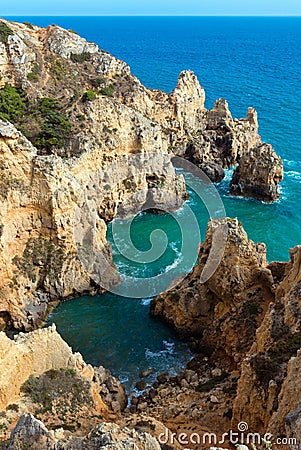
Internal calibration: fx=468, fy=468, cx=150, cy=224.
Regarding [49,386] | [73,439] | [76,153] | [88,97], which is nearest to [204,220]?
[76,153]

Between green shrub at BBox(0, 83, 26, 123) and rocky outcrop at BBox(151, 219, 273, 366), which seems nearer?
rocky outcrop at BBox(151, 219, 273, 366)

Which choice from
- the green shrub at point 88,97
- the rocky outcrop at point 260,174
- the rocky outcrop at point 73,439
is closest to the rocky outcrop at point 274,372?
the rocky outcrop at point 73,439

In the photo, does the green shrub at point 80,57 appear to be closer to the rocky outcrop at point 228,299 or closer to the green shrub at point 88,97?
the green shrub at point 88,97

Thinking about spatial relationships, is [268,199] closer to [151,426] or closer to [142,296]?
[142,296]

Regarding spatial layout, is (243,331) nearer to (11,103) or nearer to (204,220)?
(204,220)

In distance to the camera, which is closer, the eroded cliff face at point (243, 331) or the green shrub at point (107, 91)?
the eroded cliff face at point (243, 331)

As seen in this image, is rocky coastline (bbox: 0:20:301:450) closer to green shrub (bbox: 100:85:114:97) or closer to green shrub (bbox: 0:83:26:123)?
green shrub (bbox: 0:83:26:123)

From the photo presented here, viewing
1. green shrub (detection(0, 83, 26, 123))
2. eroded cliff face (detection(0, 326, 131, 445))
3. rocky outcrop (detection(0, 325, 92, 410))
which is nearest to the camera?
eroded cliff face (detection(0, 326, 131, 445))

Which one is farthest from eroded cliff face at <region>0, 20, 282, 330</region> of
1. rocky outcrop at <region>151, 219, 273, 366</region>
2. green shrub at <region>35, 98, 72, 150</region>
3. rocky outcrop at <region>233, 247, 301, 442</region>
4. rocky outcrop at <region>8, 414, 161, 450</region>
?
rocky outcrop at <region>8, 414, 161, 450</region>
